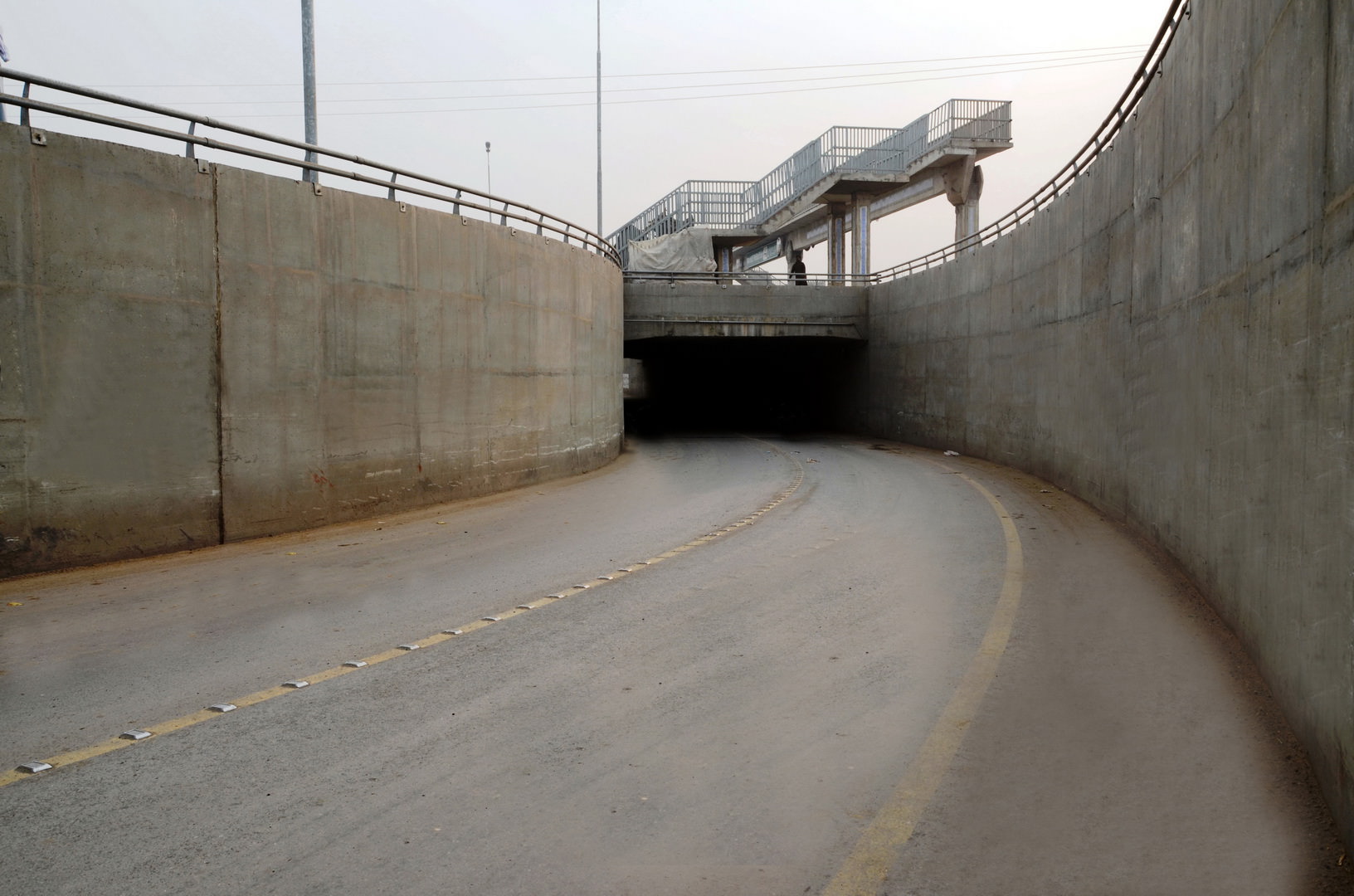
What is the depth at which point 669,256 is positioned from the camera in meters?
45.3

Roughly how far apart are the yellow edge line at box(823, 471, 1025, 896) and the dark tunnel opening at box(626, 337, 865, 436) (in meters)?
25.7

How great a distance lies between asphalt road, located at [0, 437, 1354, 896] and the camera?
11.9ft

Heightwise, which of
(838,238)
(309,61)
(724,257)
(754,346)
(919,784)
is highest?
(724,257)

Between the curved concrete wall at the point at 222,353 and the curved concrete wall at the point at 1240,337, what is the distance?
30.7ft

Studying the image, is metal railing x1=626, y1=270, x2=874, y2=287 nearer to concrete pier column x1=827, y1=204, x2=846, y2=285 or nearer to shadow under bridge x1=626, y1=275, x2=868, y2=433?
shadow under bridge x1=626, y1=275, x2=868, y2=433

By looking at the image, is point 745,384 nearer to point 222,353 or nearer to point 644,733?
point 222,353

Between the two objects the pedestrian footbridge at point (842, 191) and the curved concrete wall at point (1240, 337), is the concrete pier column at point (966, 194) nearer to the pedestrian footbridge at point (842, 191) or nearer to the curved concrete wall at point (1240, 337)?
the pedestrian footbridge at point (842, 191)

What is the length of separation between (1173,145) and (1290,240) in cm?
477

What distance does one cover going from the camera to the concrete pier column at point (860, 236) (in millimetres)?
41625

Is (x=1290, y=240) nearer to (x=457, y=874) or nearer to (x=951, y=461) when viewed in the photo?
(x=457, y=874)

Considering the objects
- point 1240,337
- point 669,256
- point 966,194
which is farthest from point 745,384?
point 1240,337

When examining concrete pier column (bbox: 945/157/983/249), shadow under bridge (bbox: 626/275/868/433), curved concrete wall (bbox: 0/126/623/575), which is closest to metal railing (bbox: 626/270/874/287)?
shadow under bridge (bbox: 626/275/868/433)

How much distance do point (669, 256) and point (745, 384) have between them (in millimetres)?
7362

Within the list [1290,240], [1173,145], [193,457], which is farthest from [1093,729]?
[193,457]
